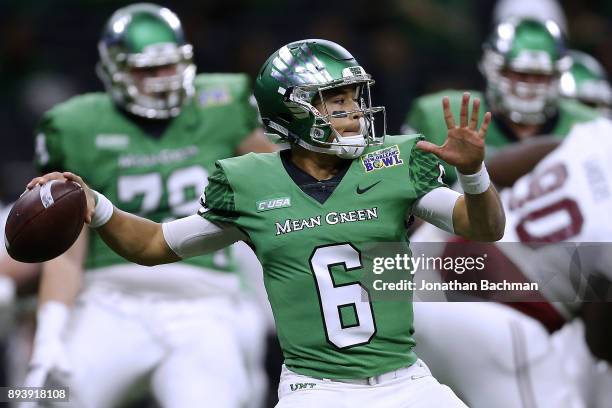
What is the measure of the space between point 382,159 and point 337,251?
0.97 feet

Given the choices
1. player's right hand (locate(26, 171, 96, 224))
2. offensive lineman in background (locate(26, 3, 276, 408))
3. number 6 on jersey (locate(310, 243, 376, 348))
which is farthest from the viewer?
offensive lineman in background (locate(26, 3, 276, 408))

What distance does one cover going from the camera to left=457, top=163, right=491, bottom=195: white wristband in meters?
3.51

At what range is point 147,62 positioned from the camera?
5.71 metres

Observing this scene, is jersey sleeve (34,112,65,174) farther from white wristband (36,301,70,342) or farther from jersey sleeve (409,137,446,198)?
jersey sleeve (409,137,446,198)

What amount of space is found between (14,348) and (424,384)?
3.85 meters

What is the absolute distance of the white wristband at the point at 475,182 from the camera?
11.5 feet

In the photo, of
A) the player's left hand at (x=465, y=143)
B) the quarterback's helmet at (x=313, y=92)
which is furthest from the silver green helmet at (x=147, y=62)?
the player's left hand at (x=465, y=143)

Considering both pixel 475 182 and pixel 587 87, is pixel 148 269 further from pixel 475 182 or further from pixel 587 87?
pixel 587 87

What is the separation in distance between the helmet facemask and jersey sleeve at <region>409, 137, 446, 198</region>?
2.17 metres

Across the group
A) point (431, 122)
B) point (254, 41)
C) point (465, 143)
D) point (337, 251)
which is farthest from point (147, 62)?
point (254, 41)

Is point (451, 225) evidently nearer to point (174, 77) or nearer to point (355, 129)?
point (355, 129)

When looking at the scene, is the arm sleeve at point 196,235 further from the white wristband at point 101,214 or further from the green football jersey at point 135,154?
the green football jersey at point 135,154

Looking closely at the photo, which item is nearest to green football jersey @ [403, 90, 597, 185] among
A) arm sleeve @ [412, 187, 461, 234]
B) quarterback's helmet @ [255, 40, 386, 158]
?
quarterback's helmet @ [255, 40, 386, 158]

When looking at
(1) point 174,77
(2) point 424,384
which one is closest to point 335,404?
(2) point 424,384
